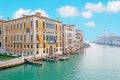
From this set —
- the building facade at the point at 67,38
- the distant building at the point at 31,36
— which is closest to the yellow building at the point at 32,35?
the distant building at the point at 31,36

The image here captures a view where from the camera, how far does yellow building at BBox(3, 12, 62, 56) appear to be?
45062mm

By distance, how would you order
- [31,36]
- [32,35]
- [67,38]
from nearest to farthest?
1. [32,35]
2. [31,36]
3. [67,38]

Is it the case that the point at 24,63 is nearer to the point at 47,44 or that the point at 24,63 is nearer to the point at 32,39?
the point at 32,39

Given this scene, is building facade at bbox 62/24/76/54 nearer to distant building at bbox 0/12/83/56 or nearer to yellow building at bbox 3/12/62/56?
distant building at bbox 0/12/83/56

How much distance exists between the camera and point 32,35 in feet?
148

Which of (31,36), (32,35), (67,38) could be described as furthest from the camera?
(67,38)

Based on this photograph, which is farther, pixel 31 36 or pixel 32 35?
pixel 31 36

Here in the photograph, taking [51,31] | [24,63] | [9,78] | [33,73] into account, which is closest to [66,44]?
[51,31]

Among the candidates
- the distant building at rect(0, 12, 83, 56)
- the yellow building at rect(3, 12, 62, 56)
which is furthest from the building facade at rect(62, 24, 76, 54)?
the yellow building at rect(3, 12, 62, 56)

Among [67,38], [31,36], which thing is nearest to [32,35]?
[31,36]

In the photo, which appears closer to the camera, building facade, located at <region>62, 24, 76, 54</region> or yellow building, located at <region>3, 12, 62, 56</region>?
yellow building, located at <region>3, 12, 62, 56</region>

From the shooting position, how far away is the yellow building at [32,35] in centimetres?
4506

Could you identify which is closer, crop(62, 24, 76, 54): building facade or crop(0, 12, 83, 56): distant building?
crop(0, 12, 83, 56): distant building

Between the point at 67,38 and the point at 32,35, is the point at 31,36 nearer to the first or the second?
the point at 32,35
